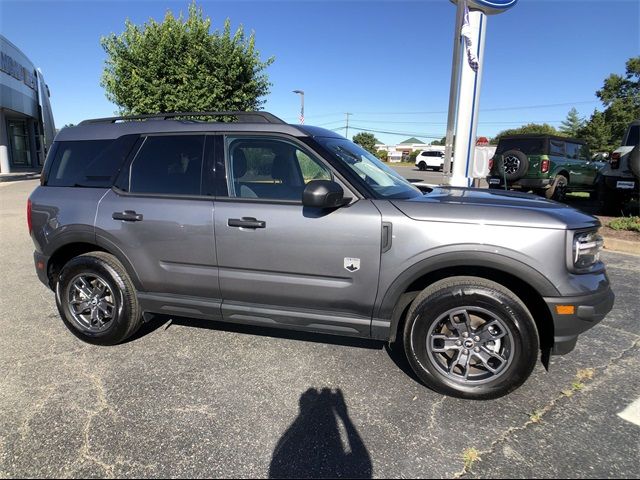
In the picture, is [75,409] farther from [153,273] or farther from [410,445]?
[410,445]

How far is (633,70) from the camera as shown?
147 feet

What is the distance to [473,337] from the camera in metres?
2.90

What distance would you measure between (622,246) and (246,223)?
6.86 metres

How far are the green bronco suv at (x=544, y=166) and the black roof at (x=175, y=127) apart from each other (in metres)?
9.87

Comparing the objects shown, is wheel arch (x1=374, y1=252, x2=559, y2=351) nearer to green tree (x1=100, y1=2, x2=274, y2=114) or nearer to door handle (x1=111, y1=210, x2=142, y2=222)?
door handle (x1=111, y1=210, x2=142, y2=222)

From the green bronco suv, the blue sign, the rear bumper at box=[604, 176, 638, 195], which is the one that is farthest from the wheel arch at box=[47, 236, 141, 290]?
the green bronco suv

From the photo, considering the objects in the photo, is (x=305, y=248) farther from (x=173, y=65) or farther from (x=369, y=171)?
(x=173, y=65)

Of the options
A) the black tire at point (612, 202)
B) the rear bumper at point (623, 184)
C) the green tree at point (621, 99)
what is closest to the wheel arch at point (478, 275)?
the rear bumper at point (623, 184)

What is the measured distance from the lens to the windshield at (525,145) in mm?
12953

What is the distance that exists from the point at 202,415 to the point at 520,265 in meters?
2.22

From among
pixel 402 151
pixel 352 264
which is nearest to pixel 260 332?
pixel 352 264

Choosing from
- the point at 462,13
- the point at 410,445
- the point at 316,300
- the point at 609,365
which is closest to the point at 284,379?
the point at 316,300

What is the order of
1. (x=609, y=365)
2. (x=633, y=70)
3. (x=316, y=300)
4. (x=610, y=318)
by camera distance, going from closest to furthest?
(x=316, y=300), (x=609, y=365), (x=610, y=318), (x=633, y=70)

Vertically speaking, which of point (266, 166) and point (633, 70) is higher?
point (633, 70)
